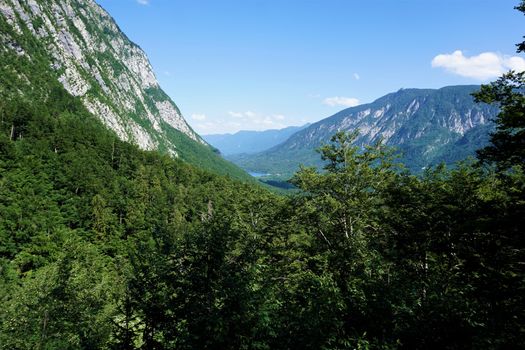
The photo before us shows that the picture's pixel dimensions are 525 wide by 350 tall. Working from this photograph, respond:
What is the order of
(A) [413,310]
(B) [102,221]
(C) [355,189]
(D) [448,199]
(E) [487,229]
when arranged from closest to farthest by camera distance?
1. (A) [413,310]
2. (E) [487,229]
3. (D) [448,199]
4. (C) [355,189]
5. (B) [102,221]

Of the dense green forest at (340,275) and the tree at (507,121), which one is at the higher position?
the tree at (507,121)

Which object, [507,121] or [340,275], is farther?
[340,275]

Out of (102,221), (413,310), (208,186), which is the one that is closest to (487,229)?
(413,310)

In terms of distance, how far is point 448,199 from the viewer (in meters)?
19.8

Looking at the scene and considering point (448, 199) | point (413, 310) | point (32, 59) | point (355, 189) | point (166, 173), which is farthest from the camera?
point (32, 59)

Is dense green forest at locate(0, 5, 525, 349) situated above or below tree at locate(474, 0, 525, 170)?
below

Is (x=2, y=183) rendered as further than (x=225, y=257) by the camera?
Yes

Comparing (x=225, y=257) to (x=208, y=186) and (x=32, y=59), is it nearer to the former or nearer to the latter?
(x=208, y=186)

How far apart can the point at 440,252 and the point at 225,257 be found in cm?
1447

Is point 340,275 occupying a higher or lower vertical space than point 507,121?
lower

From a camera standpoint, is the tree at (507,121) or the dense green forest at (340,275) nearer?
the dense green forest at (340,275)

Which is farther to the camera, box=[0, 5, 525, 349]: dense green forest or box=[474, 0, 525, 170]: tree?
box=[474, 0, 525, 170]: tree

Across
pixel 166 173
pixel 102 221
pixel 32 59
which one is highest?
pixel 32 59

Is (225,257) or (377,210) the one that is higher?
(225,257)
